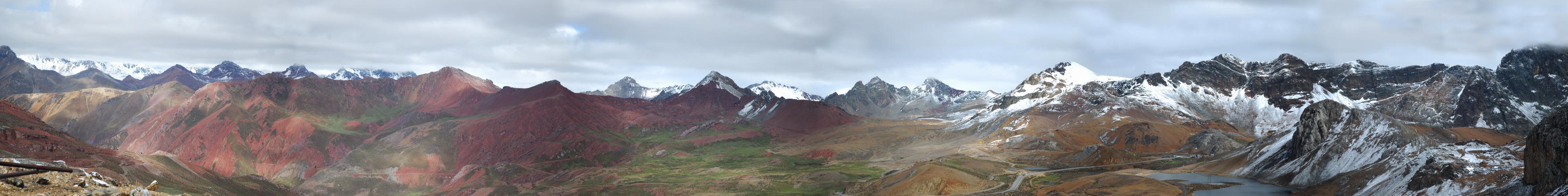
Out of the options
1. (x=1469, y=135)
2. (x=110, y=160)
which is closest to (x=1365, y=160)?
(x=1469, y=135)

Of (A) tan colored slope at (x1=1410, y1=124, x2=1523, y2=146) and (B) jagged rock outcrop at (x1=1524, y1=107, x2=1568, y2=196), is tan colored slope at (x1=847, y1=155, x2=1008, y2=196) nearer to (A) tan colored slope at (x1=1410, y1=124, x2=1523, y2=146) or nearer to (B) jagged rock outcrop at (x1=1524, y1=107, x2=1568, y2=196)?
(B) jagged rock outcrop at (x1=1524, y1=107, x2=1568, y2=196)

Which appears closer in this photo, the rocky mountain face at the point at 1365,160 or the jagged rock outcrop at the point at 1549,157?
the jagged rock outcrop at the point at 1549,157

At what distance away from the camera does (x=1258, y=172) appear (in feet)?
458

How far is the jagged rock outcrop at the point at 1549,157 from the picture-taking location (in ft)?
208

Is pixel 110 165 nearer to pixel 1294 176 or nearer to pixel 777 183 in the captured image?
pixel 777 183

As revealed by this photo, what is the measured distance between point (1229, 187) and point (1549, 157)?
61993mm

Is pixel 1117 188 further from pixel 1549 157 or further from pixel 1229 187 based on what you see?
pixel 1549 157

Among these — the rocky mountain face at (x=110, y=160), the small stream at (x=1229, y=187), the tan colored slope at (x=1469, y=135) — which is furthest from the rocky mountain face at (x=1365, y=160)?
the rocky mountain face at (x=110, y=160)

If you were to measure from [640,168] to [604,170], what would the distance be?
1750 cm

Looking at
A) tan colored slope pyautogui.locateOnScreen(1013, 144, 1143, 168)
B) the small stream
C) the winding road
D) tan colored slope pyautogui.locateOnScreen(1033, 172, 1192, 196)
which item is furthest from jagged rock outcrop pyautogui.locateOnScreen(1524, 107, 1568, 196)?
tan colored slope pyautogui.locateOnScreen(1013, 144, 1143, 168)

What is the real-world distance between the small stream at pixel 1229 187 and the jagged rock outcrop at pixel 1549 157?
44240 millimetres

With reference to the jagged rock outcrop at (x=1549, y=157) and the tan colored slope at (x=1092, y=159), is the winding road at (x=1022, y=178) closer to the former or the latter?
the tan colored slope at (x=1092, y=159)

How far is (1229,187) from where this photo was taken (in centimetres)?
12675

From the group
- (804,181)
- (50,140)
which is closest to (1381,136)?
(804,181)
